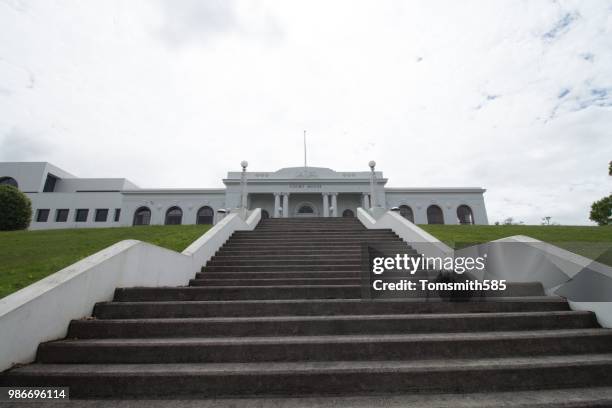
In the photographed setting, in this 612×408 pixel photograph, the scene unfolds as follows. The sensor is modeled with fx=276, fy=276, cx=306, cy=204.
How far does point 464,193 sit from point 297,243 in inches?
1037

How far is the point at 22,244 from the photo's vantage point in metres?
8.30

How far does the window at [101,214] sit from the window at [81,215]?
117cm

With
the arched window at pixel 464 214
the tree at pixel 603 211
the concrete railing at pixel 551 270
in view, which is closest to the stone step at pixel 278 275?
the concrete railing at pixel 551 270

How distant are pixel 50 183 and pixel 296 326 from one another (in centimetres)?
4950

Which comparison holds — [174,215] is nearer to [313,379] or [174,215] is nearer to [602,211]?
[313,379]

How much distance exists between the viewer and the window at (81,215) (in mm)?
31439

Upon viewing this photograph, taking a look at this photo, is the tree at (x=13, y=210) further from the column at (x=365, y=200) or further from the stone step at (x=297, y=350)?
the column at (x=365, y=200)

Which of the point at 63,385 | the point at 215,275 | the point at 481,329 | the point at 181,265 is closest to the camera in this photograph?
the point at 63,385

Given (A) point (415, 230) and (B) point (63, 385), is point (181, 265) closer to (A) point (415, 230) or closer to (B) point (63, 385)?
(B) point (63, 385)

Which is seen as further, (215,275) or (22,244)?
(22,244)

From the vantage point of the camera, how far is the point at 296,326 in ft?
10.5

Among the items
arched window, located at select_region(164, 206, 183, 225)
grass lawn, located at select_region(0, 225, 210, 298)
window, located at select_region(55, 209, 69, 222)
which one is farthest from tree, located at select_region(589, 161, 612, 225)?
window, located at select_region(55, 209, 69, 222)

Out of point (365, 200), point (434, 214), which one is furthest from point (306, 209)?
point (434, 214)

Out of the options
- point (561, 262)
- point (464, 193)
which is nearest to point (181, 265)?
point (561, 262)
